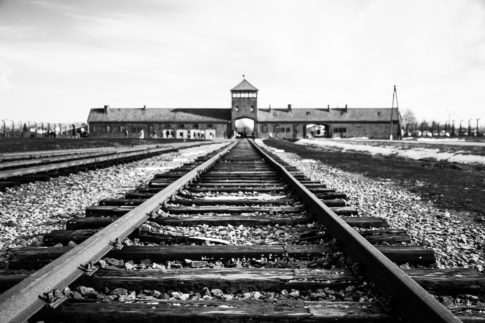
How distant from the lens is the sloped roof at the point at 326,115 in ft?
250

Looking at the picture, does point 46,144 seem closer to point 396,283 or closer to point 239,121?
point 396,283

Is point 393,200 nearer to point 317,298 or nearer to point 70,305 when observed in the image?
point 317,298

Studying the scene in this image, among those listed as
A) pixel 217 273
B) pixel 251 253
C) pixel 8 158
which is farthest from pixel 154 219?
pixel 8 158

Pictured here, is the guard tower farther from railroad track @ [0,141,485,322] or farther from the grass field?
railroad track @ [0,141,485,322]

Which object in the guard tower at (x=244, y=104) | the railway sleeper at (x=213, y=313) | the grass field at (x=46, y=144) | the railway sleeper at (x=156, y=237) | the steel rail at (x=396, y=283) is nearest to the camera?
the steel rail at (x=396, y=283)

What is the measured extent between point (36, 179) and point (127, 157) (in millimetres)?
5238

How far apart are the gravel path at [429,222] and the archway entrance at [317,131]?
73.5 meters

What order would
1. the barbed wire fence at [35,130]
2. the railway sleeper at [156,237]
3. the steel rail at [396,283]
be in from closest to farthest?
the steel rail at [396,283]
the railway sleeper at [156,237]
the barbed wire fence at [35,130]

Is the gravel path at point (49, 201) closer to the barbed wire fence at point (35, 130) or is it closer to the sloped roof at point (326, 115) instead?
the barbed wire fence at point (35, 130)

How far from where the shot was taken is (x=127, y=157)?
11.9m

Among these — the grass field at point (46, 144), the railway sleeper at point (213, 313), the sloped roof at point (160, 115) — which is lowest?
the railway sleeper at point (213, 313)

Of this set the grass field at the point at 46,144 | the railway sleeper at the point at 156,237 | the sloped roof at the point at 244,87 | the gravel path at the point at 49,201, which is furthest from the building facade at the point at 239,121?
the railway sleeper at the point at 156,237

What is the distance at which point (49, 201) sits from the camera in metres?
4.93

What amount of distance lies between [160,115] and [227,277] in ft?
251
